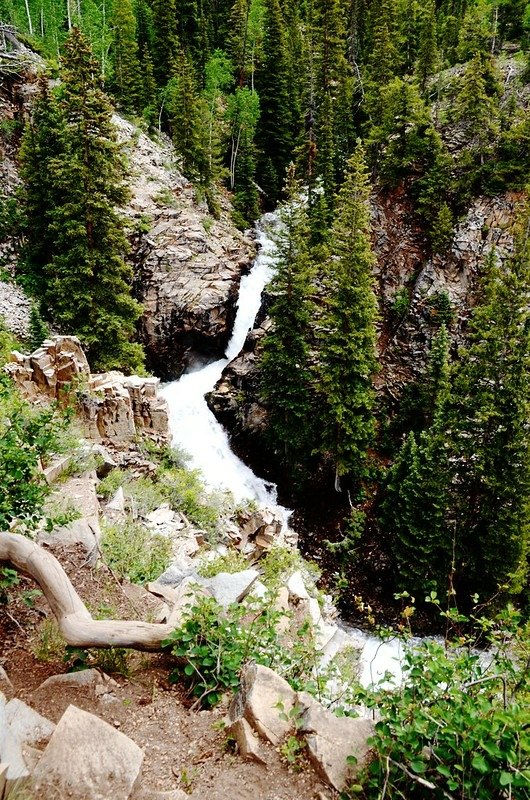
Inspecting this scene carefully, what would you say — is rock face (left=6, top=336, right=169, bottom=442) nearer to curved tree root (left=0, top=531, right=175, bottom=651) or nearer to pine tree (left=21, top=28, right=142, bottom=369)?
pine tree (left=21, top=28, right=142, bottom=369)

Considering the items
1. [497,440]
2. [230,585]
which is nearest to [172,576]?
[230,585]

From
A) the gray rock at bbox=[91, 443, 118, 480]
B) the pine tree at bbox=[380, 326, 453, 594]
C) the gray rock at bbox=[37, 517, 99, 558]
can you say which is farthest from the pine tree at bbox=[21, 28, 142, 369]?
the gray rock at bbox=[37, 517, 99, 558]

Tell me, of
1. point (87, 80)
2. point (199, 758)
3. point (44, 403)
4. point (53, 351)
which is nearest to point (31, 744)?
point (199, 758)

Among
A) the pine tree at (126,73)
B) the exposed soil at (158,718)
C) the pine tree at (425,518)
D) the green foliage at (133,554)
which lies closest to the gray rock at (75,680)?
the exposed soil at (158,718)

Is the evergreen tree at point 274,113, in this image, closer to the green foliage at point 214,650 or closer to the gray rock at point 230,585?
the gray rock at point 230,585

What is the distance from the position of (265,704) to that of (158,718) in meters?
1.15

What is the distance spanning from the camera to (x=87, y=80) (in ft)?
64.3

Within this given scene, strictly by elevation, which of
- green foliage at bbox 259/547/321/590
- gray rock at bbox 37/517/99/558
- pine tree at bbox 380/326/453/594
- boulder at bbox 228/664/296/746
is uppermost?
boulder at bbox 228/664/296/746

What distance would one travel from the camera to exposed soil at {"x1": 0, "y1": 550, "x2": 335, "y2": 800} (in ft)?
14.0

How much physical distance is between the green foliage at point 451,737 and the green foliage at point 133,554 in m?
5.71

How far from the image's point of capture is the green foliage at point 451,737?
3377 mm

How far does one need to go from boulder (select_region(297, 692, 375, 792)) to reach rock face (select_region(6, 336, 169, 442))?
1350cm

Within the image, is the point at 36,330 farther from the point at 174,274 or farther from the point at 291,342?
the point at 291,342

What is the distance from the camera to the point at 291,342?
23.0 metres
